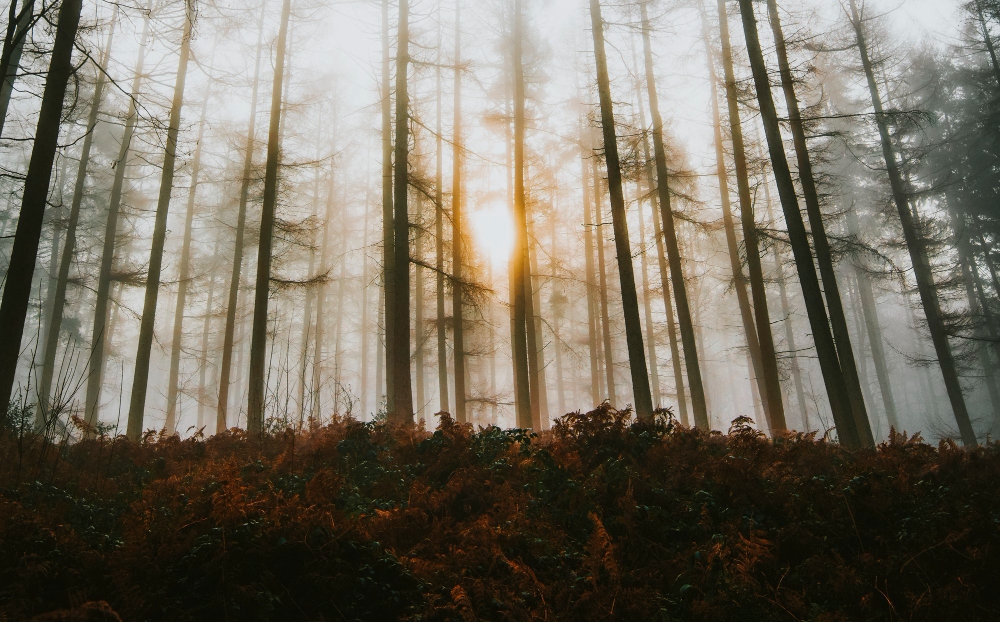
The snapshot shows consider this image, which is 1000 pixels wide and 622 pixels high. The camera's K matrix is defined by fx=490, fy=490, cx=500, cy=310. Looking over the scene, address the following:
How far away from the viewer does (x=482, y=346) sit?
1744cm

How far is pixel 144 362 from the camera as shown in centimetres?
1256

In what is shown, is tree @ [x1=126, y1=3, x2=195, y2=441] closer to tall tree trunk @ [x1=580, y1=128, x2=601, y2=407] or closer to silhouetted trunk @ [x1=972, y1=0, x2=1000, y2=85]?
tall tree trunk @ [x1=580, y1=128, x2=601, y2=407]

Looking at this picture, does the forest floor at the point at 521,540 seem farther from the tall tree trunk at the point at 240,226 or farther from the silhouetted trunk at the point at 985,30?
the silhouetted trunk at the point at 985,30

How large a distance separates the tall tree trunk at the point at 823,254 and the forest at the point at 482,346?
69mm

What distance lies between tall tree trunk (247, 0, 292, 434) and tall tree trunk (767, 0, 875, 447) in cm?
1210

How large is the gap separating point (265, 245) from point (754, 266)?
1247 cm

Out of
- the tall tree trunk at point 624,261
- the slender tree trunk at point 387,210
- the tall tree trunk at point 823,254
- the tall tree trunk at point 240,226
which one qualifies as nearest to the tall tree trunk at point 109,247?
the tall tree trunk at point 240,226

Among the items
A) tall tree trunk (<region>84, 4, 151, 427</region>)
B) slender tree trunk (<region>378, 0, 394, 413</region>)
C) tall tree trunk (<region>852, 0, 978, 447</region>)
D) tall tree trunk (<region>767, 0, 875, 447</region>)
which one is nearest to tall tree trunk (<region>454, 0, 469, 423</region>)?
slender tree trunk (<region>378, 0, 394, 413</region>)

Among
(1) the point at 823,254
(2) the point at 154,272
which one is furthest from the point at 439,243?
(1) the point at 823,254

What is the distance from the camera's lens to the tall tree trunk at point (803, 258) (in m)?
9.21

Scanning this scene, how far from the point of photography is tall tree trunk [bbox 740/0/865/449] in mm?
9212

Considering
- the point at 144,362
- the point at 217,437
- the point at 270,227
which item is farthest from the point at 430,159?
the point at 217,437

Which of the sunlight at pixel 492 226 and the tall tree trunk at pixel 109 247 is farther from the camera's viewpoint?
the sunlight at pixel 492 226

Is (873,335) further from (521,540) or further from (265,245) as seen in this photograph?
(521,540)
